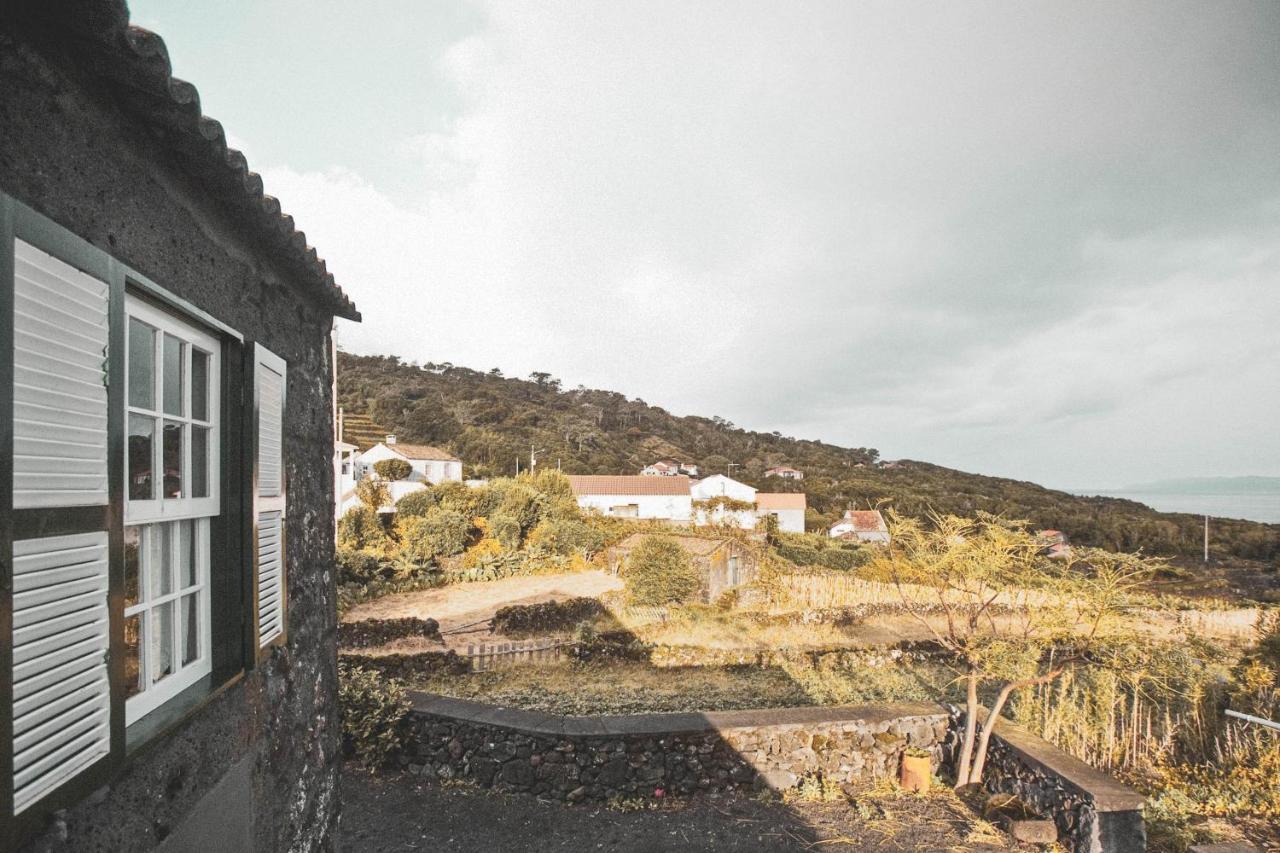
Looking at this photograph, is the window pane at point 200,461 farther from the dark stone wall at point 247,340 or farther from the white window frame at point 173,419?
the dark stone wall at point 247,340

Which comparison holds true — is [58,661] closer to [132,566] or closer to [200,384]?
[132,566]

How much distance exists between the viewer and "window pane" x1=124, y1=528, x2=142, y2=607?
2115 mm

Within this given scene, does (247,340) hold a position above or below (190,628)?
above

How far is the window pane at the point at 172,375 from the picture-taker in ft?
7.63

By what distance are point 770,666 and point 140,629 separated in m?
10.1

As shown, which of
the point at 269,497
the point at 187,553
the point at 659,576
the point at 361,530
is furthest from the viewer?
the point at 361,530

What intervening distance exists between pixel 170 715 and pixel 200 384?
4.26 feet

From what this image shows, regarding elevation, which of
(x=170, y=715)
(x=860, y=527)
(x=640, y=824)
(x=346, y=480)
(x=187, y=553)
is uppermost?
(x=187, y=553)

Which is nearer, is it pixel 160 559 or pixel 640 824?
pixel 160 559

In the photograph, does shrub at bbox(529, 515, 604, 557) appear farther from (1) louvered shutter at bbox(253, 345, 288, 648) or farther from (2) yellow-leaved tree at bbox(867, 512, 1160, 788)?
(1) louvered shutter at bbox(253, 345, 288, 648)

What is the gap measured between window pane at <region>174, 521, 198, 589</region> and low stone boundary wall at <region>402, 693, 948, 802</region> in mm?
4522

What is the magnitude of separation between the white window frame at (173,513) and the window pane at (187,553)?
0.01 meters

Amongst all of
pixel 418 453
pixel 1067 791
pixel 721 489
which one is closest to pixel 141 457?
pixel 1067 791

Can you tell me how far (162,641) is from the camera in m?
2.33
